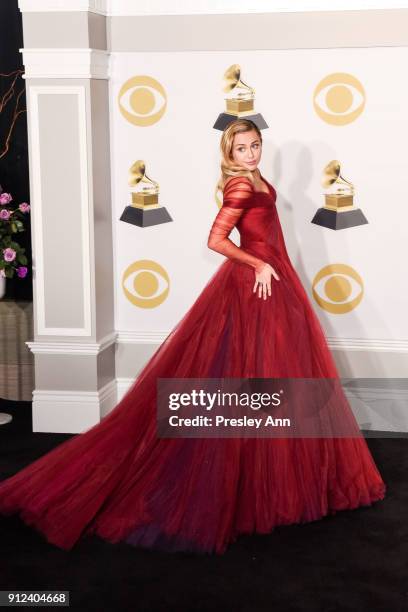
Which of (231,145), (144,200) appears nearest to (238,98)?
(144,200)

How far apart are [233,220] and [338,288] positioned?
1147mm

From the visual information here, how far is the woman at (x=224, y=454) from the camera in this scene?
→ 3281 mm

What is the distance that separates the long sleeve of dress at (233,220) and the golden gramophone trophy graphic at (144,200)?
1.08 meters

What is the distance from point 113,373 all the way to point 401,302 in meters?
1.57

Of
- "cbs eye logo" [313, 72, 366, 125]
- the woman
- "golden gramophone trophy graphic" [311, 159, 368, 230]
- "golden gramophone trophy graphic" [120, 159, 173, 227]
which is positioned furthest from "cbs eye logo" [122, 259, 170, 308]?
"cbs eye logo" [313, 72, 366, 125]

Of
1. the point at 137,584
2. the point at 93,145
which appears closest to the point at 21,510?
the point at 137,584

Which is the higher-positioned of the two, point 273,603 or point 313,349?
point 313,349

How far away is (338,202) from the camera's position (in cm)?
442

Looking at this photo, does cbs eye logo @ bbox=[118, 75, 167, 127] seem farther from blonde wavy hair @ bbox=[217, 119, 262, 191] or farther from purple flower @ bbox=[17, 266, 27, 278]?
blonde wavy hair @ bbox=[217, 119, 262, 191]

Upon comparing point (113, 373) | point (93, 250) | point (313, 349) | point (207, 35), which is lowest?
point (113, 373)

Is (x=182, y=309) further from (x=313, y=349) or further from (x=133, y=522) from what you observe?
(x=133, y=522)

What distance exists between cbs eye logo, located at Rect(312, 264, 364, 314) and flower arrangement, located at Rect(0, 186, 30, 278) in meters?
1.54

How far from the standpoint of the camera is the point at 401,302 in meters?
4.47

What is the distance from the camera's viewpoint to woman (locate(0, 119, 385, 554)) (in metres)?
3.28
